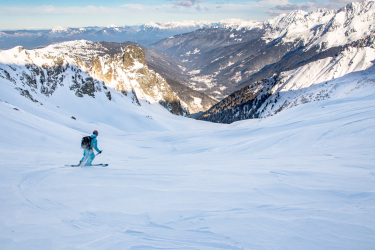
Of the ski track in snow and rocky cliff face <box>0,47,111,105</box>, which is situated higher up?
rocky cliff face <box>0,47,111,105</box>

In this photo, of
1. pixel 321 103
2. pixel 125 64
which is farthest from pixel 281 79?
pixel 321 103

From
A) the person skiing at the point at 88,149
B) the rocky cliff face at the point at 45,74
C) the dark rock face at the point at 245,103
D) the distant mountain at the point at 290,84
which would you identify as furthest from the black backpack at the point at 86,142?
the dark rock face at the point at 245,103

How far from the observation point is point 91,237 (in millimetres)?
3766

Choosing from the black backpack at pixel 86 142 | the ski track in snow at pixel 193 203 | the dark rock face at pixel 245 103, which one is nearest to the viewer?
the ski track in snow at pixel 193 203

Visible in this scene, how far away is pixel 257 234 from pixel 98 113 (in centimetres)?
4662

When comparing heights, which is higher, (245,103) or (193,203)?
(193,203)

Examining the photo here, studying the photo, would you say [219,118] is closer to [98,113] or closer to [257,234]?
[98,113]

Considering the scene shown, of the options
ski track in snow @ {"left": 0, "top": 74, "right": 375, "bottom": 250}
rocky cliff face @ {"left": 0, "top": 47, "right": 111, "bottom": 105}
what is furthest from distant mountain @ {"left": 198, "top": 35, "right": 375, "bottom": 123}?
ski track in snow @ {"left": 0, "top": 74, "right": 375, "bottom": 250}

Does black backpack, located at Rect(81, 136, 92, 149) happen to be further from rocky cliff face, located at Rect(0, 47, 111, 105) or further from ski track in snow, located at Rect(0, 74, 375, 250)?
rocky cliff face, located at Rect(0, 47, 111, 105)

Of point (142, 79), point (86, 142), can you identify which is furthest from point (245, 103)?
point (86, 142)

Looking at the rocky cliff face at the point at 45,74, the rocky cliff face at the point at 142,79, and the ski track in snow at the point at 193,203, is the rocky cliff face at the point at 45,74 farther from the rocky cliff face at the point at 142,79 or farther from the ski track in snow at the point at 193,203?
the rocky cliff face at the point at 142,79

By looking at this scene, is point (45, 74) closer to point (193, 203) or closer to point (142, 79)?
point (193, 203)

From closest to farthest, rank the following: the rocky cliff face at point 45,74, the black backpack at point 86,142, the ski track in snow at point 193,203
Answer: the ski track in snow at point 193,203, the black backpack at point 86,142, the rocky cliff face at point 45,74

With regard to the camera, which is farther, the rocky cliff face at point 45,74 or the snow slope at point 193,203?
the rocky cliff face at point 45,74
